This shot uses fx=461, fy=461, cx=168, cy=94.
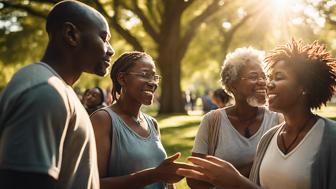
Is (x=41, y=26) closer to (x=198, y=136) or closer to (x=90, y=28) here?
(x=198, y=136)

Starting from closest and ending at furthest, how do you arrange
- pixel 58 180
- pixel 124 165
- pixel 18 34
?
1. pixel 58 180
2. pixel 124 165
3. pixel 18 34

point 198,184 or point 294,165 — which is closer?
point 294,165

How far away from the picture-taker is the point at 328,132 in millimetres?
3207

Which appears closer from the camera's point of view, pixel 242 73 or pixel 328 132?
pixel 328 132

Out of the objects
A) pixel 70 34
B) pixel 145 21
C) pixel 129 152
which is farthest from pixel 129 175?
pixel 145 21

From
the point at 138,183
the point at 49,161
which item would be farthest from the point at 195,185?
the point at 49,161

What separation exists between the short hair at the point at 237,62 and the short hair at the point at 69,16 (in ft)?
8.31

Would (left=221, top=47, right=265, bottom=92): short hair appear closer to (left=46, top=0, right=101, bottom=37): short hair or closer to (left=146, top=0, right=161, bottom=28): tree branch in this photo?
(left=46, top=0, right=101, bottom=37): short hair

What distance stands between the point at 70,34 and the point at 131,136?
5.00 feet

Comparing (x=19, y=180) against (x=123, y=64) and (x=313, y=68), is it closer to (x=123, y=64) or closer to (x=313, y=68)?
(x=123, y=64)

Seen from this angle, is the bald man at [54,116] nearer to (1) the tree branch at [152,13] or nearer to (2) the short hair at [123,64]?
(2) the short hair at [123,64]

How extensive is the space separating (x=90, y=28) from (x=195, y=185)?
7.27 ft

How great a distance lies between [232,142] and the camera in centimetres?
435

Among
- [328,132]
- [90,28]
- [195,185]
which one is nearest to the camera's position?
[90,28]
